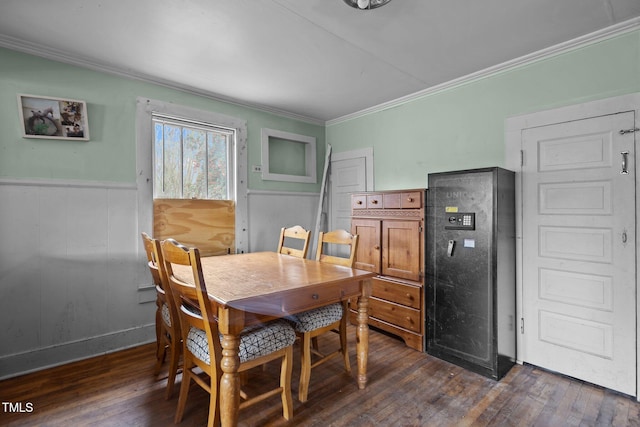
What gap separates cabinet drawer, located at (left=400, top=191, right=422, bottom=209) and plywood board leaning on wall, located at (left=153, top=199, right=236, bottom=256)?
191cm

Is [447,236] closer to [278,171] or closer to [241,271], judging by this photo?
[241,271]

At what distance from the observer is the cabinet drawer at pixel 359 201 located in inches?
132

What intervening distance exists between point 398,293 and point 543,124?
6.20ft

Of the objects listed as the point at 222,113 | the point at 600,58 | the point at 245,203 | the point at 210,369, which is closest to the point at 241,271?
the point at 210,369

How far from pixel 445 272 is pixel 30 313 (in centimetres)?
341

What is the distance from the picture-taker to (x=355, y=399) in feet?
6.72

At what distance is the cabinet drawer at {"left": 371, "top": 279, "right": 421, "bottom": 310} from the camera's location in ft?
9.21

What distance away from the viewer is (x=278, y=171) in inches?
159

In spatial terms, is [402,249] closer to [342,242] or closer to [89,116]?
[342,242]

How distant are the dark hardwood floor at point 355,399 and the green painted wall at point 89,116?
1.62 meters

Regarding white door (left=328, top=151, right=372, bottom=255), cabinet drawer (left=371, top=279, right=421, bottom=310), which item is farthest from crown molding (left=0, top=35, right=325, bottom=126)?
cabinet drawer (left=371, top=279, right=421, bottom=310)

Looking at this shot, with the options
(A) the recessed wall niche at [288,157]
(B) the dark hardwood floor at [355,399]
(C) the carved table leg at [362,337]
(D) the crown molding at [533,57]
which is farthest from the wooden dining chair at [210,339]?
A: (D) the crown molding at [533,57]

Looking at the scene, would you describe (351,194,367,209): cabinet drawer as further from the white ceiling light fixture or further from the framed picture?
the framed picture

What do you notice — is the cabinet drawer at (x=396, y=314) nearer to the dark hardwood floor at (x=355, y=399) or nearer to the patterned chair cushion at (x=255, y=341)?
the dark hardwood floor at (x=355, y=399)
